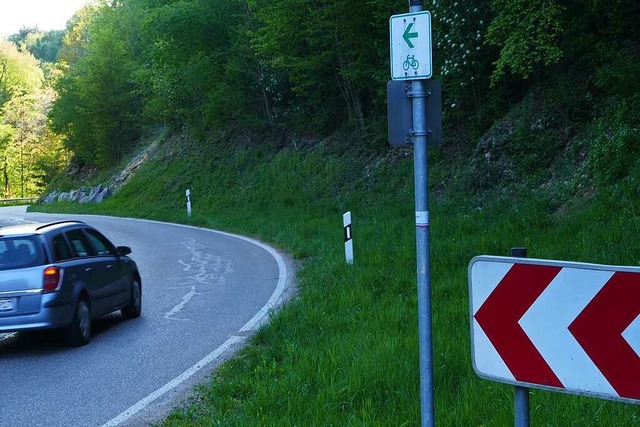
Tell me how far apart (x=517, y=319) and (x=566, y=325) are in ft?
0.71

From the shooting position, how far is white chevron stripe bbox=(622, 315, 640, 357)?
285 cm

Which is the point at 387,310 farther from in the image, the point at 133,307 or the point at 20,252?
the point at 20,252

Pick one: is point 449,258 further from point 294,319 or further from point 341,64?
point 341,64

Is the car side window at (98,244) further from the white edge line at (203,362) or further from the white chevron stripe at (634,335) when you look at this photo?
the white chevron stripe at (634,335)

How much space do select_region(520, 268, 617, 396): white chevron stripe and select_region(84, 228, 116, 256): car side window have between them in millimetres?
8064

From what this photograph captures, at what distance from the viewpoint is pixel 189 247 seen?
1938cm

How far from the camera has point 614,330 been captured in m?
2.90

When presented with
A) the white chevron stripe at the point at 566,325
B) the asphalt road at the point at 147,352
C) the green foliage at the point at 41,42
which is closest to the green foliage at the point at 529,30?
the asphalt road at the point at 147,352

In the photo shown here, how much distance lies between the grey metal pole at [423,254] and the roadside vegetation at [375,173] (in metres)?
0.94


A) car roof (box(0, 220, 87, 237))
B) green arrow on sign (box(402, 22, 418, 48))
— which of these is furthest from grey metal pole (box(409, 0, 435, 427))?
car roof (box(0, 220, 87, 237))

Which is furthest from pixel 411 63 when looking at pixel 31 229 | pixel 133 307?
pixel 133 307

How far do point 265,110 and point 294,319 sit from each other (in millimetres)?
27572

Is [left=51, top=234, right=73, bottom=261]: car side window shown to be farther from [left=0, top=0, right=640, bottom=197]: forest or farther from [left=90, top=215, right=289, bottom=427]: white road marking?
[left=0, top=0, right=640, bottom=197]: forest

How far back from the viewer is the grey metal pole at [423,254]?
4.02 meters
